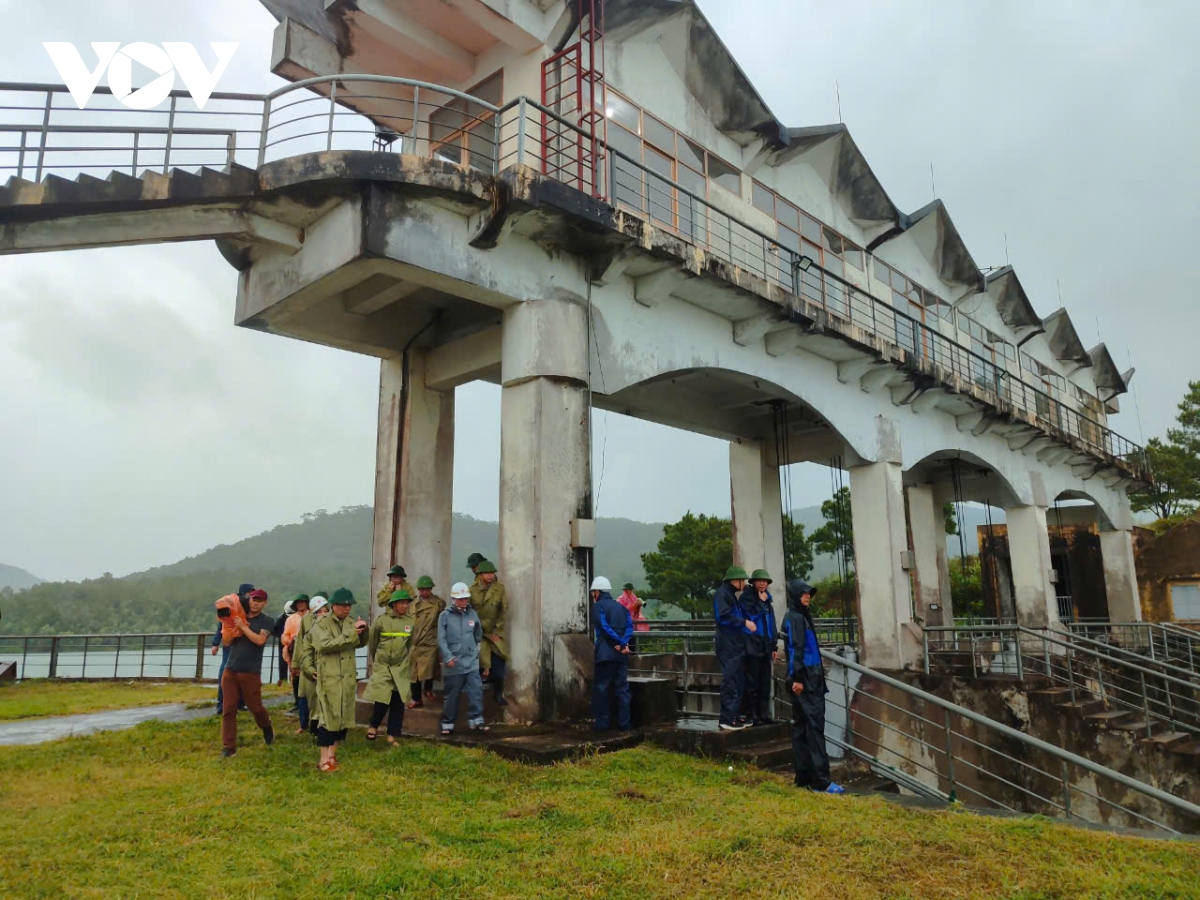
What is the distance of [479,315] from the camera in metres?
12.2

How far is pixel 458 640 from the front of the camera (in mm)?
8727

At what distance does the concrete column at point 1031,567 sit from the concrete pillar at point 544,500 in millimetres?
15660

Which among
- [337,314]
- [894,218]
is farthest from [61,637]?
[894,218]

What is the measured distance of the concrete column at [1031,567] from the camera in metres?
20.8

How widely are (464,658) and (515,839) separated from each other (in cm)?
324

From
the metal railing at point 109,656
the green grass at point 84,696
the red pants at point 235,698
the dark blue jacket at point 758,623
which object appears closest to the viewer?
the red pants at point 235,698

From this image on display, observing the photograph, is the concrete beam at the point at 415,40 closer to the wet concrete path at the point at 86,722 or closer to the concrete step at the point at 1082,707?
the wet concrete path at the point at 86,722

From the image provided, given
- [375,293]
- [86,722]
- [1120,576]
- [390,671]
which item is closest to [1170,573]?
[1120,576]

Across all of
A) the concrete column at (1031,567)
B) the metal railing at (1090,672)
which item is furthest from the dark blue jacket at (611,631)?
the concrete column at (1031,567)

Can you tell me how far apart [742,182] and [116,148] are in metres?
10.3

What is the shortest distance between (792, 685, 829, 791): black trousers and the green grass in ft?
34.7

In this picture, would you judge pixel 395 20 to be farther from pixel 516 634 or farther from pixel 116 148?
pixel 516 634

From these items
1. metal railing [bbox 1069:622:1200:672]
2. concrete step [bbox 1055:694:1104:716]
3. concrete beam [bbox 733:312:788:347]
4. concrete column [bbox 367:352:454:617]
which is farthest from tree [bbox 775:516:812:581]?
concrete column [bbox 367:352:454:617]

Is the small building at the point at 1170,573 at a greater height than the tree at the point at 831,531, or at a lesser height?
lesser
